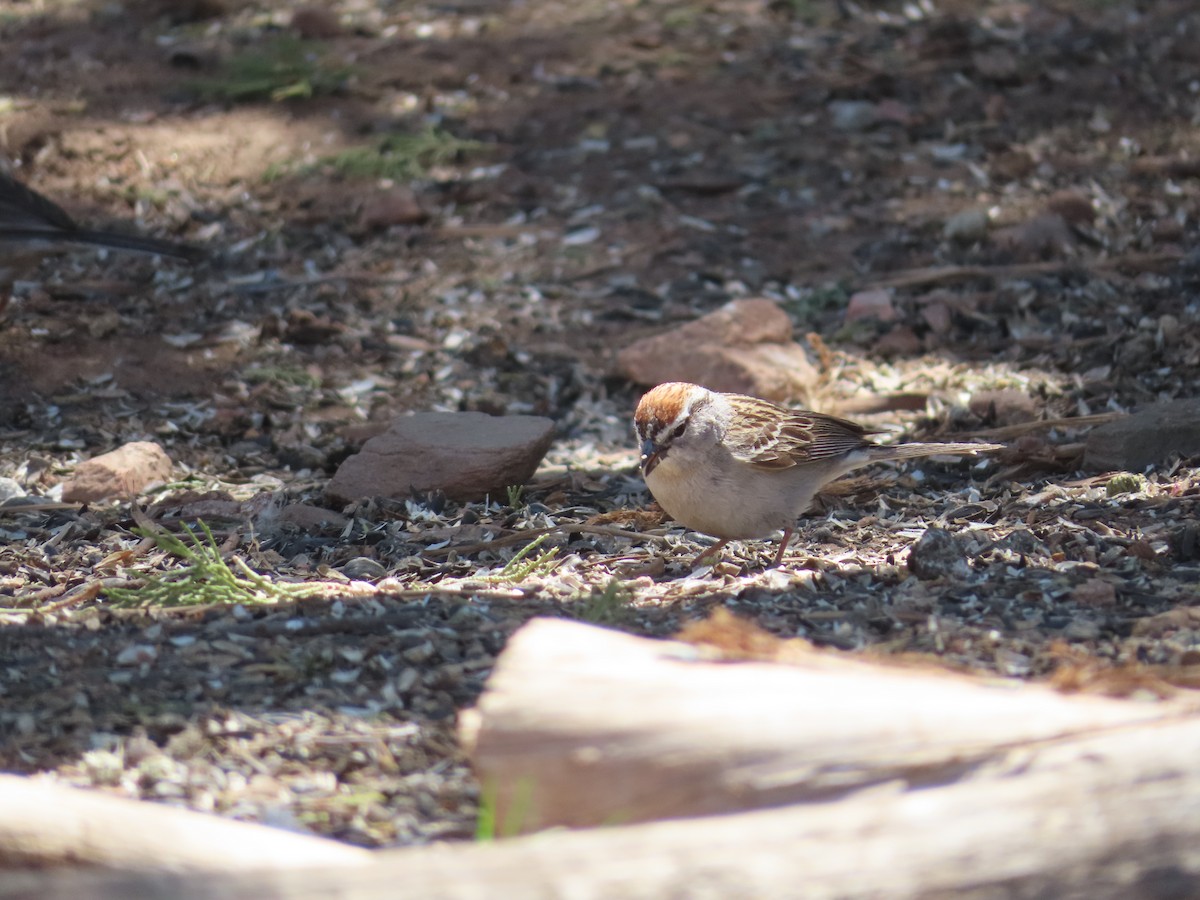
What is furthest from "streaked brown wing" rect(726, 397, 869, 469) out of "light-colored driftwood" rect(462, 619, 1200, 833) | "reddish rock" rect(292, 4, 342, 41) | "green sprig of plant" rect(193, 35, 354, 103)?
"reddish rock" rect(292, 4, 342, 41)

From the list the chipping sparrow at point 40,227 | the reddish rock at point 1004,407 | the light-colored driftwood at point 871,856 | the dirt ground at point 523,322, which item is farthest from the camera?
the chipping sparrow at point 40,227

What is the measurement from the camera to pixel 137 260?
7.38m

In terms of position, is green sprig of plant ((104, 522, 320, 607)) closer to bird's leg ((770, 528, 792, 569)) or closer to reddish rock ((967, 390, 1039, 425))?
bird's leg ((770, 528, 792, 569))

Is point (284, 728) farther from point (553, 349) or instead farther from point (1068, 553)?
point (553, 349)

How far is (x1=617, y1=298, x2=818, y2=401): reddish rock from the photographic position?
616cm

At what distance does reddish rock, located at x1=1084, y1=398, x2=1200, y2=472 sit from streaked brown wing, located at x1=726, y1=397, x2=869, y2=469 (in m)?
0.91

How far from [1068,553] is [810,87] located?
545 centimetres

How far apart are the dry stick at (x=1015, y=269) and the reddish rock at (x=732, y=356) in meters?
1.00

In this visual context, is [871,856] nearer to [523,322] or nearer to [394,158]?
[523,322]

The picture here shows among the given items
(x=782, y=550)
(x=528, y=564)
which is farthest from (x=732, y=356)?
(x=528, y=564)

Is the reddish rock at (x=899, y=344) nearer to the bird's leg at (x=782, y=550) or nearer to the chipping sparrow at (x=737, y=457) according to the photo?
the chipping sparrow at (x=737, y=457)

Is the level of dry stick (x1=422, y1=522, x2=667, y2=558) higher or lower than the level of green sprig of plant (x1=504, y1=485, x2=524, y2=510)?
higher

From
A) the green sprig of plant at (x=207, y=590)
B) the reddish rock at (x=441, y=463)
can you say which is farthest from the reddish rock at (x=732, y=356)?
the green sprig of plant at (x=207, y=590)

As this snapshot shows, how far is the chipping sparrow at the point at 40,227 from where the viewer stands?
6.34 metres
